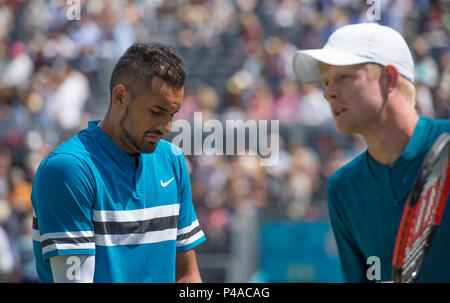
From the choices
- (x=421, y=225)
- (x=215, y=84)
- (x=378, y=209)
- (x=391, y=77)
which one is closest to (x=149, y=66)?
(x=391, y=77)

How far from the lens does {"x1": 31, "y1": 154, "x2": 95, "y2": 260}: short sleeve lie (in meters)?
2.96

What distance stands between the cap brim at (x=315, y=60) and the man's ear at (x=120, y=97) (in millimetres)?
769

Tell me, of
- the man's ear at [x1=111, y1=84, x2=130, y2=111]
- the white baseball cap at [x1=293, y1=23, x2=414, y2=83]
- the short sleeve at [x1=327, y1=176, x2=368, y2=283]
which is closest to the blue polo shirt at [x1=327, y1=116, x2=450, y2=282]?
the short sleeve at [x1=327, y1=176, x2=368, y2=283]

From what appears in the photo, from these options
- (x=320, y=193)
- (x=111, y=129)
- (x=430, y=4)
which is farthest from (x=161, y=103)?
(x=430, y=4)

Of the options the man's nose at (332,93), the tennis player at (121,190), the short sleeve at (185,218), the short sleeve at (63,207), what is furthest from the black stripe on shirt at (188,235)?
the man's nose at (332,93)

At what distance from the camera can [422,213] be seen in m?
3.04

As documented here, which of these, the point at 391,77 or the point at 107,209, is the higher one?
the point at 391,77

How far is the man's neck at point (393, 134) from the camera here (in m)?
3.28

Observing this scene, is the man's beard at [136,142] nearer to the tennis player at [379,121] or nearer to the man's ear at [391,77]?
the tennis player at [379,121]

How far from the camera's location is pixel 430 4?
560 inches

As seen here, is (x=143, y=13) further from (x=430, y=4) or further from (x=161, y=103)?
(x=161, y=103)

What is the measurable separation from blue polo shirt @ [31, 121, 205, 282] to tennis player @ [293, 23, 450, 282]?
0.77 metres

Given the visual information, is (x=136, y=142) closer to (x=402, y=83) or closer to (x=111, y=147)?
(x=111, y=147)

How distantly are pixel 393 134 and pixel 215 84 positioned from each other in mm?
10333
